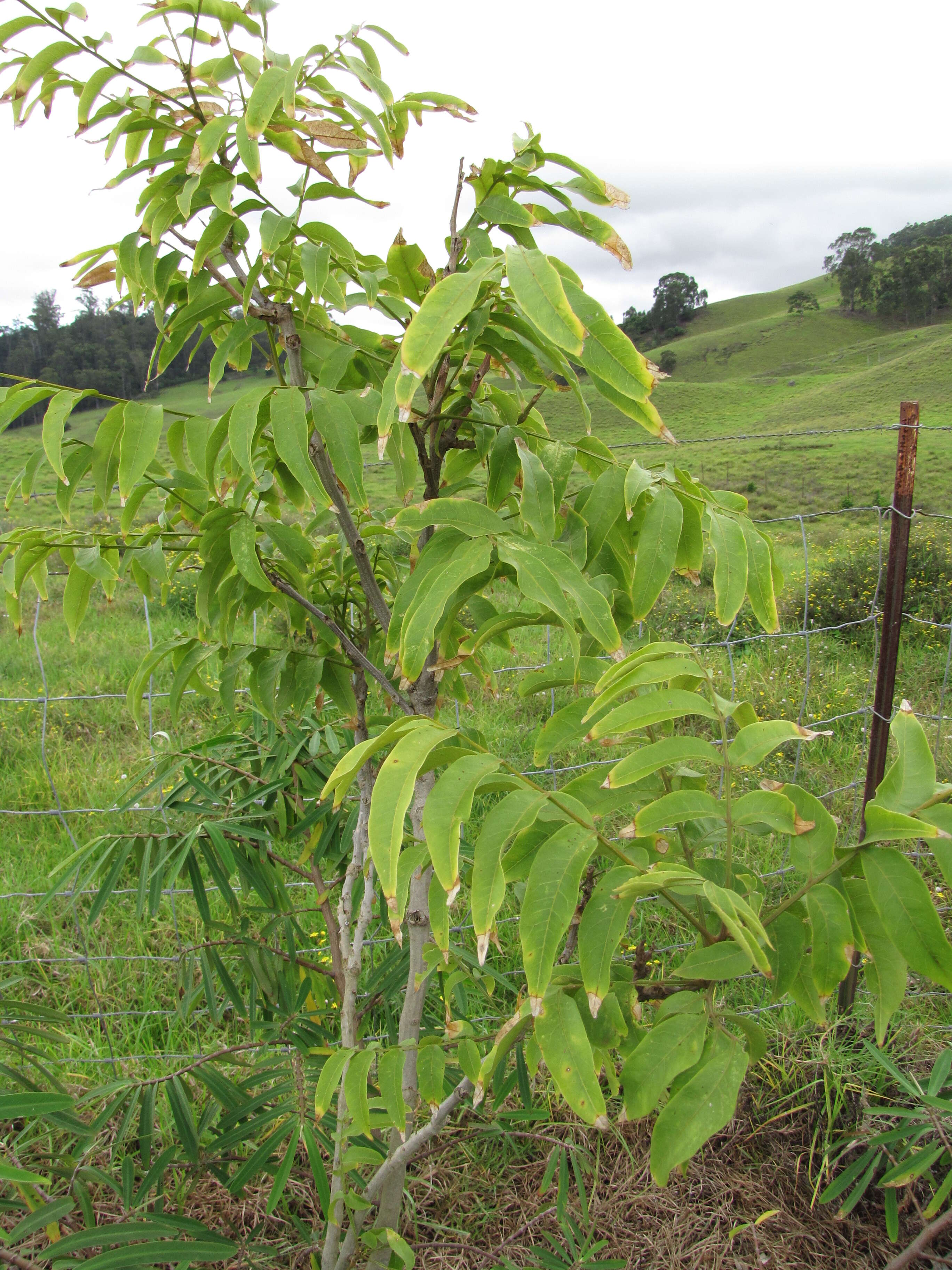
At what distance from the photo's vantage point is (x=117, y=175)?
0.92 metres

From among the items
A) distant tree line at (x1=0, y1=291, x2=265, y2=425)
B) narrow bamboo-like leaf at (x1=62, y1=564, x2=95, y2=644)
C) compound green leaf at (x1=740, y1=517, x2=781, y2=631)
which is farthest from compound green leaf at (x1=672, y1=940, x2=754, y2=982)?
distant tree line at (x1=0, y1=291, x2=265, y2=425)

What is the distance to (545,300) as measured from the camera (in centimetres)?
61

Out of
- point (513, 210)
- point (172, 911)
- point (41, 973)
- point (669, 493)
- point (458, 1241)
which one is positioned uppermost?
point (513, 210)

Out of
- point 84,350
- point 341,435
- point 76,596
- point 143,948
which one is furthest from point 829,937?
point 84,350

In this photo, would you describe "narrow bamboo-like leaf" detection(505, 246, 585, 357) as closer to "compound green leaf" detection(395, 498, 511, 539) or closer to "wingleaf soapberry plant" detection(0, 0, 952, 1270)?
"wingleaf soapberry plant" detection(0, 0, 952, 1270)

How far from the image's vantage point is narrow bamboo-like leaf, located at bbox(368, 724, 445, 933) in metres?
0.60

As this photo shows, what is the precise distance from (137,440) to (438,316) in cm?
43

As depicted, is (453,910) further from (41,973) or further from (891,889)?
(891,889)

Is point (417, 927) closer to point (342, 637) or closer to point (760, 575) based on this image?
point (342, 637)

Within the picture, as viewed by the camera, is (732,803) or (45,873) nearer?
(732,803)

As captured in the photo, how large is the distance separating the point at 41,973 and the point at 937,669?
4.45 meters

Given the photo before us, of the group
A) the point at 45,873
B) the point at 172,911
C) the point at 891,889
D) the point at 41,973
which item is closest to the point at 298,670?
the point at 891,889

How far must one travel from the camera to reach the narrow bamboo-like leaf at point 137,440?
85 centimetres

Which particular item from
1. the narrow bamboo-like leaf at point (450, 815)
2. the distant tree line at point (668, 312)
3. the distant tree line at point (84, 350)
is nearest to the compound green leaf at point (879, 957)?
the narrow bamboo-like leaf at point (450, 815)
